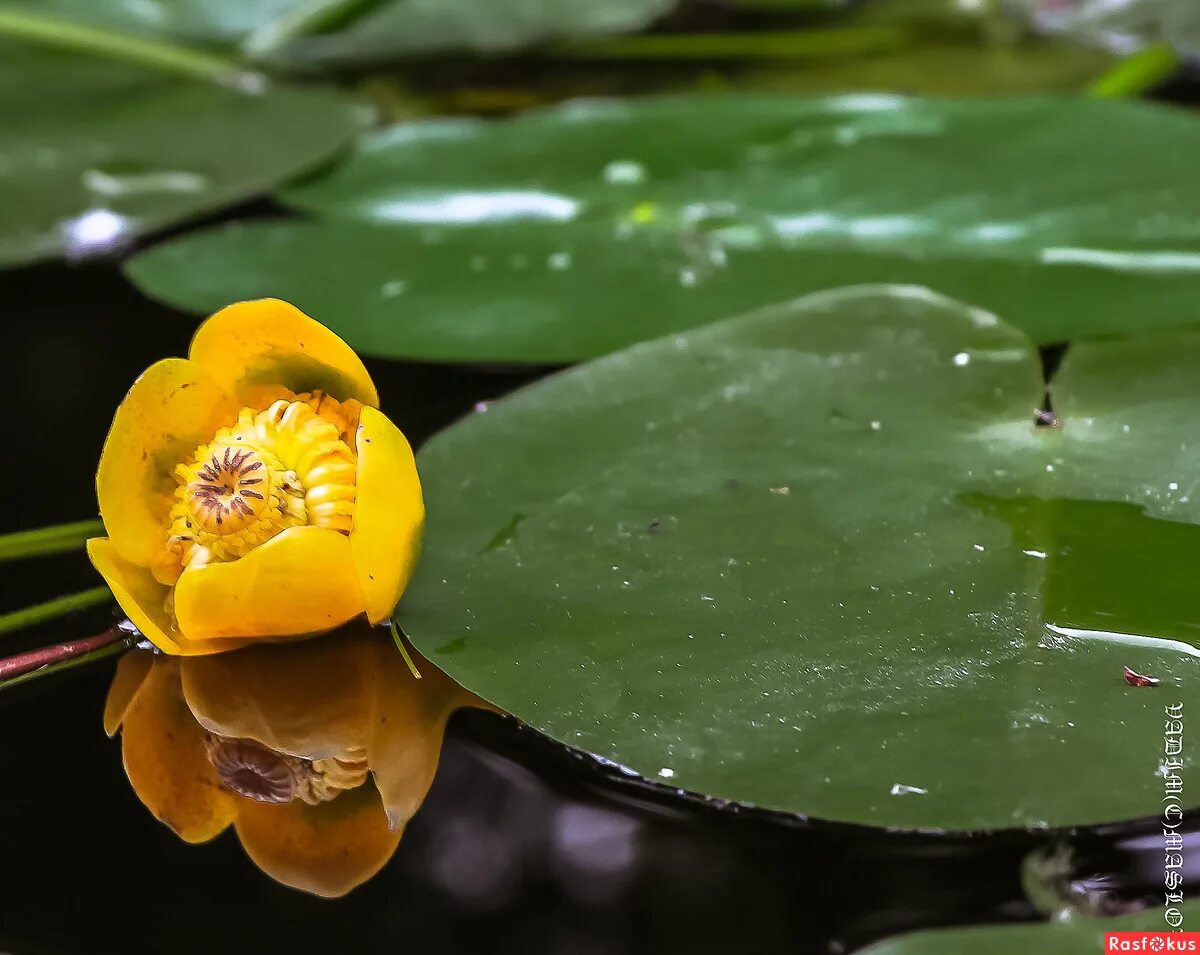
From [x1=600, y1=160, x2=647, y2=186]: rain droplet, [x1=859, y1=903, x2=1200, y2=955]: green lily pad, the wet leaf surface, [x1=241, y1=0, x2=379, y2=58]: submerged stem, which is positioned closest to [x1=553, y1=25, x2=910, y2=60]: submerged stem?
the wet leaf surface

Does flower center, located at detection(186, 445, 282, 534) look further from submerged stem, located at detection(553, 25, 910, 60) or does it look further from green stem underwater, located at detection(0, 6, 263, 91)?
submerged stem, located at detection(553, 25, 910, 60)

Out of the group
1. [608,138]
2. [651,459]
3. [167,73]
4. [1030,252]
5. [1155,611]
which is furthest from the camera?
[167,73]

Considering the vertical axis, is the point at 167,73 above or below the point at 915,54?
above

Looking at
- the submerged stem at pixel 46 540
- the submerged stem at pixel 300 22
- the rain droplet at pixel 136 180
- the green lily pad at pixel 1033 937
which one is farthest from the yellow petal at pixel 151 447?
the submerged stem at pixel 300 22

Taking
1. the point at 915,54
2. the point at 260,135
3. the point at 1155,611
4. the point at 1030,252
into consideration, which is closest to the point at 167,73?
the point at 260,135

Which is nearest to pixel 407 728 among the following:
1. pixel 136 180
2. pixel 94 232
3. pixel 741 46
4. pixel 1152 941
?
pixel 1152 941

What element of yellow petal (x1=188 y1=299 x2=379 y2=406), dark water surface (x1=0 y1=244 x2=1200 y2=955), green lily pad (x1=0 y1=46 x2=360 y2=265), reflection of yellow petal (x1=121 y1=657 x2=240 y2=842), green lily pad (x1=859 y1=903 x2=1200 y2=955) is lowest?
dark water surface (x1=0 y1=244 x2=1200 y2=955)

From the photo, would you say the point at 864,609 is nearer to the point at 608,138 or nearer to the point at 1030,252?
the point at 1030,252
